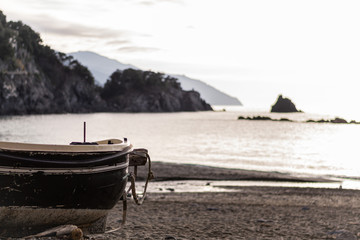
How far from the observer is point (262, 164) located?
3981cm

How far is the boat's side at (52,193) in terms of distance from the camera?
660 centimetres

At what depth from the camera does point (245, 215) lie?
14.3 meters

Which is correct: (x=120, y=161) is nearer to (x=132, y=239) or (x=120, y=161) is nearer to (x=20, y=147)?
(x=20, y=147)

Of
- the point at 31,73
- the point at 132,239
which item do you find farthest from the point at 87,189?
the point at 31,73

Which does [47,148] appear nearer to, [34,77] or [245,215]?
[245,215]

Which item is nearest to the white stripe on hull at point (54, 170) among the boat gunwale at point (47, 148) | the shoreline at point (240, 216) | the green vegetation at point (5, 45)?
the boat gunwale at point (47, 148)

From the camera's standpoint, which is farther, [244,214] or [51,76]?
[51,76]

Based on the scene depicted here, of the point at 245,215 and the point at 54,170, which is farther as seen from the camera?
the point at 245,215

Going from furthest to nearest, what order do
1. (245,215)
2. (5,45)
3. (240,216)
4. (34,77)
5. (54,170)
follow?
(34,77), (5,45), (245,215), (240,216), (54,170)

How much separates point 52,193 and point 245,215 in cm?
883

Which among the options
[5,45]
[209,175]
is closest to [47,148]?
[209,175]

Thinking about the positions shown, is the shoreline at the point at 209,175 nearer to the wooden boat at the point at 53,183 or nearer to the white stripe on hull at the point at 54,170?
the wooden boat at the point at 53,183

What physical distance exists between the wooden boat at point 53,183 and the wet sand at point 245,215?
253cm

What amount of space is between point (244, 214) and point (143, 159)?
6955mm
